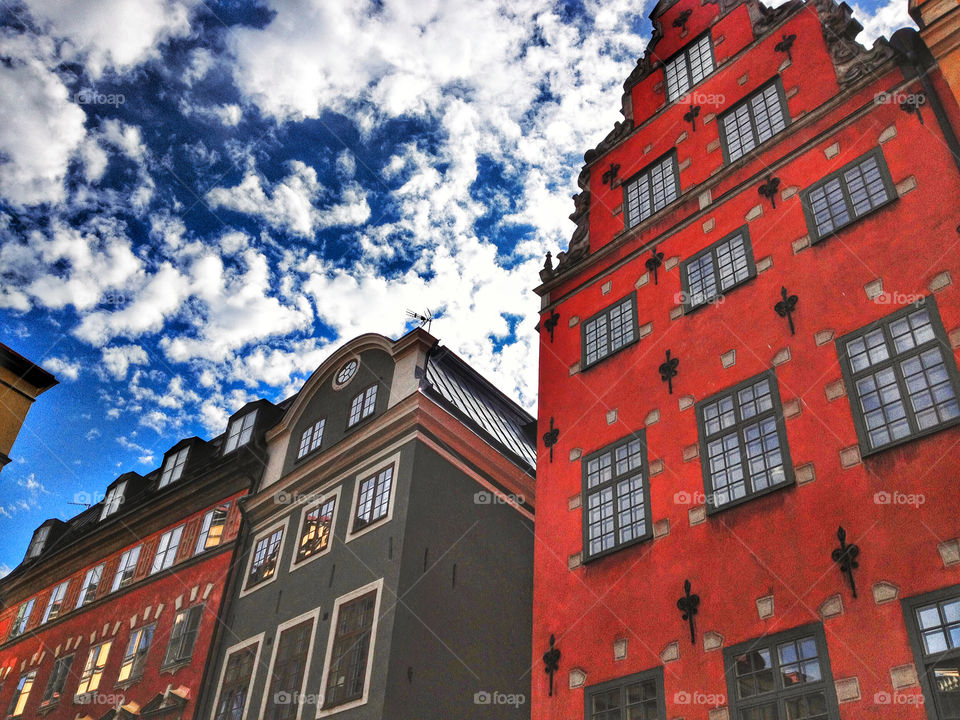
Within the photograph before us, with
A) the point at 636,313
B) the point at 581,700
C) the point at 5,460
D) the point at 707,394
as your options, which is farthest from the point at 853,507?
the point at 5,460

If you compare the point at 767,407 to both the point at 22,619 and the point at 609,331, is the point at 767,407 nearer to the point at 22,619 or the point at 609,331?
the point at 609,331

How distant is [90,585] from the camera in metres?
30.6

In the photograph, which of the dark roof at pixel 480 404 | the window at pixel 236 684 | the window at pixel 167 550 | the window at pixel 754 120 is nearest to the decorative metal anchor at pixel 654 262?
the window at pixel 754 120

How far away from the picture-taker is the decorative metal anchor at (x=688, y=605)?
12.6 m

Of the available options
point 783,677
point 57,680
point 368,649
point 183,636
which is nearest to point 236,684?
point 183,636

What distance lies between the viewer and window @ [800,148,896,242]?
14.1m

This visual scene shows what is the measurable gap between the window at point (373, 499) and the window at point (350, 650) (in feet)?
6.67

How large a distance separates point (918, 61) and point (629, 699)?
38.3ft

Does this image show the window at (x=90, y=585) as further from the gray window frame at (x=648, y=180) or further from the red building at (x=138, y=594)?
the gray window frame at (x=648, y=180)

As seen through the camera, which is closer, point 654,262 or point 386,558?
point 654,262

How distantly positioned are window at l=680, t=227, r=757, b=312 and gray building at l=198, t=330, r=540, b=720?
25.4ft

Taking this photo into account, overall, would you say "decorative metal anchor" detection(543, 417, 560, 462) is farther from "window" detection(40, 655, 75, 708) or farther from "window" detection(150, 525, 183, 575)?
"window" detection(40, 655, 75, 708)

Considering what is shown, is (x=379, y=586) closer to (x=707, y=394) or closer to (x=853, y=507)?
(x=707, y=394)

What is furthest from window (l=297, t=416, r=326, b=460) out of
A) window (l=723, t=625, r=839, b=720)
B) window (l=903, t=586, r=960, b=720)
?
window (l=903, t=586, r=960, b=720)
